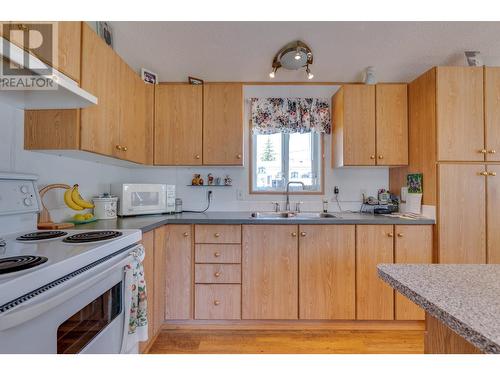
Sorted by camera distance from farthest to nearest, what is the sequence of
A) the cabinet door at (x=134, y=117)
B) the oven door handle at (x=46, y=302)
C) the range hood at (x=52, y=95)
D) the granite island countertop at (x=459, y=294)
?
1. the cabinet door at (x=134, y=117)
2. the range hood at (x=52, y=95)
3. the oven door handle at (x=46, y=302)
4. the granite island countertop at (x=459, y=294)

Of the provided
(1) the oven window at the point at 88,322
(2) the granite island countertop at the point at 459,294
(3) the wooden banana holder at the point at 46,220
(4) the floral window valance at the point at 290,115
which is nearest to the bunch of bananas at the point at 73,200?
(3) the wooden banana holder at the point at 46,220

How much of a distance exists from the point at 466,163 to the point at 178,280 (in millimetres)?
2472

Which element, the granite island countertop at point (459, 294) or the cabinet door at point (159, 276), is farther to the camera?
the cabinet door at point (159, 276)

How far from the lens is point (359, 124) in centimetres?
230

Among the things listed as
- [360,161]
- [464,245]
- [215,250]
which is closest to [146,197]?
[215,250]

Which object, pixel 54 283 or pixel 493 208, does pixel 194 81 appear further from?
pixel 493 208

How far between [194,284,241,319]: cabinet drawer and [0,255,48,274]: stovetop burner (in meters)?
1.31

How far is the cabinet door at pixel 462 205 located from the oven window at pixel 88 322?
2253 mm

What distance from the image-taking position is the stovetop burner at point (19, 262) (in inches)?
28.9

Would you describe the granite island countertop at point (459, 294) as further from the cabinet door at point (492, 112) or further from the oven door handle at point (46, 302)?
the cabinet door at point (492, 112)

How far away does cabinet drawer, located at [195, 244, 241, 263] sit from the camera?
77.9 inches

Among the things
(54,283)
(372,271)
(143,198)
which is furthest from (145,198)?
(372,271)
